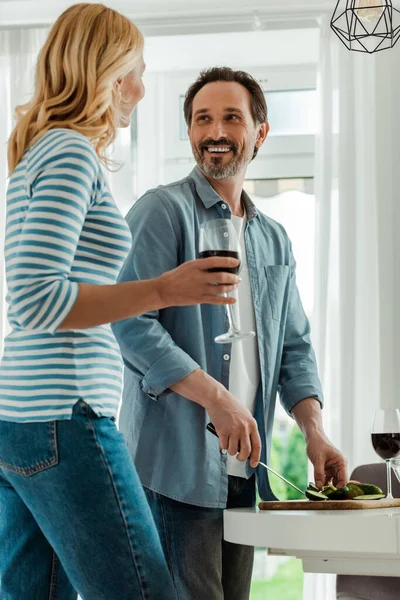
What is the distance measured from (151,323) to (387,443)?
568 mm

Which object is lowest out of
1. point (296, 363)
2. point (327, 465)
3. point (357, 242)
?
point (327, 465)

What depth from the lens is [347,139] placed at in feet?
11.3

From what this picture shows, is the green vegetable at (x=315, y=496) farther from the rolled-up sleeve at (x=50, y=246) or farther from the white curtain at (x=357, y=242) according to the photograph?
the white curtain at (x=357, y=242)

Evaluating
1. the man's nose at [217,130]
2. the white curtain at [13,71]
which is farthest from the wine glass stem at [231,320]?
the white curtain at [13,71]

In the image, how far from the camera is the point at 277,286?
2156mm

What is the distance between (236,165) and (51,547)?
1.17 meters

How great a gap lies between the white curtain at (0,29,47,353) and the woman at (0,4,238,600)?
2.40m

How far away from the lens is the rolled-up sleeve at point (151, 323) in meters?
1.82

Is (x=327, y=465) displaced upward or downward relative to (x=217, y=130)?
downward

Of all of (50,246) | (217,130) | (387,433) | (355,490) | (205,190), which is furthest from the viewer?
(217,130)

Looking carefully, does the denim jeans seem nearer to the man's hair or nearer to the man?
the man

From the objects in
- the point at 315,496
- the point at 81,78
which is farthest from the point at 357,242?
the point at 81,78

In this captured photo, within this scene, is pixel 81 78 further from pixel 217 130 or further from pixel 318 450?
pixel 318 450

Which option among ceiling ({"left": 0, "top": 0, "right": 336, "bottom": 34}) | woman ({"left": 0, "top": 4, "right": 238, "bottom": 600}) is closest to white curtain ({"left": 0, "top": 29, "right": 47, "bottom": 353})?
ceiling ({"left": 0, "top": 0, "right": 336, "bottom": 34})
